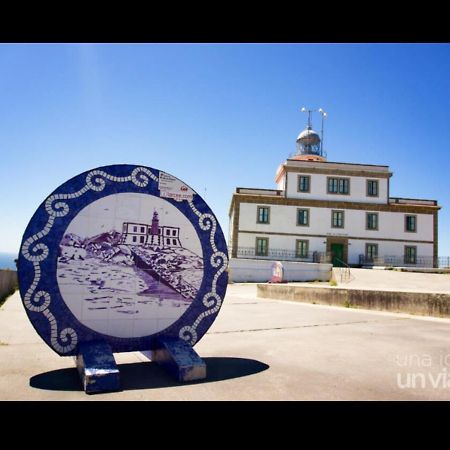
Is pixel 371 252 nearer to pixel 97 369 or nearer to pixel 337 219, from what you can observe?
pixel 337 219

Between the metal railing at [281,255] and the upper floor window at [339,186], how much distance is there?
6029 millimetres

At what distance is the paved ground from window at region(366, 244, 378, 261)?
2550cm

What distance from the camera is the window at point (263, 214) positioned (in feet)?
105

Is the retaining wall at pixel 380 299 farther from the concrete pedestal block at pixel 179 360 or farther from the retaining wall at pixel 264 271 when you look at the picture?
the retaining wall at pixel 264 271

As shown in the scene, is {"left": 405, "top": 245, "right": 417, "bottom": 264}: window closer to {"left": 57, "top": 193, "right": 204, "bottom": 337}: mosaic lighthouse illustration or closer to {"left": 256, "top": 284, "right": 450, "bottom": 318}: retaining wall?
{"left": 256, "top": 284, "right": 450, "bottom": 318}: retaining wall

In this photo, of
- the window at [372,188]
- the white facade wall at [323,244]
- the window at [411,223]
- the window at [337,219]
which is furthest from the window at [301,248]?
the window at [411,223]

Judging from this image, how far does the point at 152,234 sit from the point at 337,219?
29902 mm

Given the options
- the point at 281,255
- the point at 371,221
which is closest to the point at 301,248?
the point at 281,255

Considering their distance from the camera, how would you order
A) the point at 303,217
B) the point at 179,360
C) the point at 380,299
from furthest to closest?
the point at 303,217 → the point at 380,299 → the point at 179,360

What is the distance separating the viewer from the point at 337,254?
31734mm
